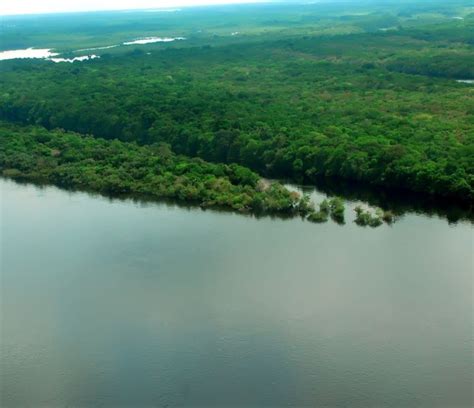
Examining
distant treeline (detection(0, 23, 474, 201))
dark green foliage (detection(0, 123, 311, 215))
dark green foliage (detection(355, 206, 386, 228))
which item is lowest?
dark green foliage (detection(355, 206, 386, 228))

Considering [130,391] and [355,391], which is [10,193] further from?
[355,391]

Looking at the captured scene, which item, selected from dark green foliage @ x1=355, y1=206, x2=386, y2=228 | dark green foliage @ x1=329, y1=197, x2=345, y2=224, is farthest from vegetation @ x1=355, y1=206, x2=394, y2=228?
dark green foliage @ x1=329, y1=197, x2=345, y2=224

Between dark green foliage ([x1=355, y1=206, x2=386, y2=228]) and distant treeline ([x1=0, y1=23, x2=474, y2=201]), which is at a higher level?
distant treeline ([x1=0, y1=23, x2=474, y2=201])

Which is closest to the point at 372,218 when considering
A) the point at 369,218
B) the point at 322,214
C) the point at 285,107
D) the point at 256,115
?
the point at 369,218

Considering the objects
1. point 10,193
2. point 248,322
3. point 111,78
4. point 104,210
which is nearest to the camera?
point 248,322

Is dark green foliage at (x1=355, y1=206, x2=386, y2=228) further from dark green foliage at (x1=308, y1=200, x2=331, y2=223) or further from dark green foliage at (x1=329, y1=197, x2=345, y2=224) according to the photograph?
dark green foliage at (x1=308, y1=200, x2=331, y2=223)

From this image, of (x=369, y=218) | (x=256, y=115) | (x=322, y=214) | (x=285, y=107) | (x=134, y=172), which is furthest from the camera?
(x=285, y=107)

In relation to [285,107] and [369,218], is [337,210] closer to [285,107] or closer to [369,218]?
[369,218]

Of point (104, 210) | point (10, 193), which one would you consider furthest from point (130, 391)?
point (10, 193)

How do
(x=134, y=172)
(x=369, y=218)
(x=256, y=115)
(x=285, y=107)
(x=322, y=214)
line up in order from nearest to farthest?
(x=369, y=218)
(x=322, y=214)
(x=134, y=172)
(x=256, y=115)
(x=285, y=107)
